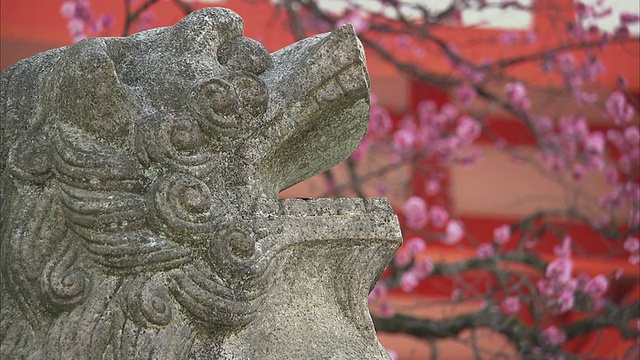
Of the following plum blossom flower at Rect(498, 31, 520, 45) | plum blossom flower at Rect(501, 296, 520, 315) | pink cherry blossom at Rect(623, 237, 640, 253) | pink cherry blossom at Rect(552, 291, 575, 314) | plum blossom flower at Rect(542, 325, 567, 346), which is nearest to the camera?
pink cherry blossom at Rect(623, 237, 640, 253)

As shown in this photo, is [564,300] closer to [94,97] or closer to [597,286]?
[597,286]

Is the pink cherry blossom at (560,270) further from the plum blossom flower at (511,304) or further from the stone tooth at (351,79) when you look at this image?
the stone tooth at (351,79)

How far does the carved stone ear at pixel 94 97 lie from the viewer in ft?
4.31

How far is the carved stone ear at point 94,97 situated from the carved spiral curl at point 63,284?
7.3 inches

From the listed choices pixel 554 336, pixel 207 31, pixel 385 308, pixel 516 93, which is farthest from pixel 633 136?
pixel 207 31

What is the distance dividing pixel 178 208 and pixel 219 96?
172 millimetres

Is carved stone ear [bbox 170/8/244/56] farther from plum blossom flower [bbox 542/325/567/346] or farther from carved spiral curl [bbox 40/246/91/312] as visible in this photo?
plum blossom flower [bbox 542/325/567/346]

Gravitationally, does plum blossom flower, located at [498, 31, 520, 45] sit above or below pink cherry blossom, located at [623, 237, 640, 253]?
above

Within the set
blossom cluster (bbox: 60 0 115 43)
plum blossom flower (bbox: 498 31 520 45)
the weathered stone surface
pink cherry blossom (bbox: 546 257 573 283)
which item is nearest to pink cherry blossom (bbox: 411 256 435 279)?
pink cherry blossom (bbox: 546 257 573 283)

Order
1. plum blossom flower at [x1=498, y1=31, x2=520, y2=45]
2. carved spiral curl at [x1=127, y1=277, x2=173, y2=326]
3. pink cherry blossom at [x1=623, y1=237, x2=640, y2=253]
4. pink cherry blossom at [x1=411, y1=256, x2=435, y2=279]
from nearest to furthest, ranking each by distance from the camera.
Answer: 1. carved spiral curl at [x1=127, y1=277, x2=173, y2=326]
2. pink cherry blossom at [x1=623, y1=237, x2=640, y2=253]
3. pink cherry blossom at [x1=411, y1=256, x2=435, y2=279]
4. plum blossom flower at [x1=498, y1=31, x2=520, y2=45]

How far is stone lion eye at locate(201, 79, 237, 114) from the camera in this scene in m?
1.33

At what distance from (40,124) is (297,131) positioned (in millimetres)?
373

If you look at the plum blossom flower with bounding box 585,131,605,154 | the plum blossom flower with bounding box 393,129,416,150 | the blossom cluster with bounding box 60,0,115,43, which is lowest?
the plum blossom flower with bounding box 585,131,605,154

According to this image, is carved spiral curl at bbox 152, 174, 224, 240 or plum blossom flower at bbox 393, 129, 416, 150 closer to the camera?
carved spiral curl at bbox 152, 174, 224, 240
